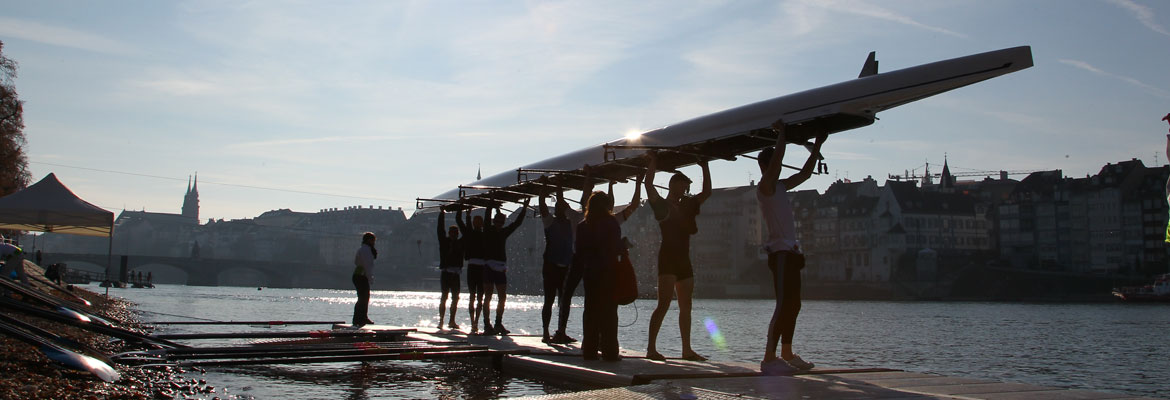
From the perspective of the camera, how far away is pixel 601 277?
9.81 m

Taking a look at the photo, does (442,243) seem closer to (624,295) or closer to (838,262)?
(624,295)

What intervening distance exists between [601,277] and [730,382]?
284cm

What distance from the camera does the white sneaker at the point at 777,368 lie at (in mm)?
8273

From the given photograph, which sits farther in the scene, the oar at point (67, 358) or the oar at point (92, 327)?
the oar at point (92, 327)

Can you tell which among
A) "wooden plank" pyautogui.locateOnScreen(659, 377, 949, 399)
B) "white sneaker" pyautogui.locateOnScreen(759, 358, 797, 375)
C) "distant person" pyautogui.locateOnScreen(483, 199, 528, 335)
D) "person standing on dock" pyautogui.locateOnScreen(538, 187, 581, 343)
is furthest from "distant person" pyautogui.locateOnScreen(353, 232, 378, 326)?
"wooden plank" pyautogui.locateOnScreen(659, 377, 949, 399)

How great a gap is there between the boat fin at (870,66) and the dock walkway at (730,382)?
119 inches

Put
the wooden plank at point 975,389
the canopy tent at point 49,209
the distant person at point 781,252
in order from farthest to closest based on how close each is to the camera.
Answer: the canopy tent at point 49,209 → the distant person at point 781,252 → the wooden plank at point 975,389

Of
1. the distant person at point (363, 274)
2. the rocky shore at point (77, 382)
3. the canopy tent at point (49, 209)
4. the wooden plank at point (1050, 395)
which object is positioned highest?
the canopy tent at point (49, 209)

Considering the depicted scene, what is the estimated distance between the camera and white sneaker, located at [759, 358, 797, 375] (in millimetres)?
8273

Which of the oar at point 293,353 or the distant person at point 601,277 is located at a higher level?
the distant person at point 601,277

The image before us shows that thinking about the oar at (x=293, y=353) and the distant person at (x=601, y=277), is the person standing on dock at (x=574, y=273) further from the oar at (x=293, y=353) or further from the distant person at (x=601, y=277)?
the oar at (x=293, y=353)

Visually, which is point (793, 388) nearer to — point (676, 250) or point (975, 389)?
point (975, 389)

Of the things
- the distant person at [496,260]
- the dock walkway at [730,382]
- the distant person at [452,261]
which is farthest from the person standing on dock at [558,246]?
the distant person at [452,261]

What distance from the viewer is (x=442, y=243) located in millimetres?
17688
